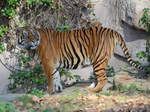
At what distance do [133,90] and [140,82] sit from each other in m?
1.45


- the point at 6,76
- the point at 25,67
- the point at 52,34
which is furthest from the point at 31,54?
the point at 6,76

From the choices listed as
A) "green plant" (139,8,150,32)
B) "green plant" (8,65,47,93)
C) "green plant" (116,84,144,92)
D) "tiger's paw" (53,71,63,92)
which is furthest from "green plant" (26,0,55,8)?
"green plant" (116,84,144,92)

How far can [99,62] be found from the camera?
769 centimetres

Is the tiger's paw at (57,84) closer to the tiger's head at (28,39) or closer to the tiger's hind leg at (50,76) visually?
the tiger's hind leg at (50,76)

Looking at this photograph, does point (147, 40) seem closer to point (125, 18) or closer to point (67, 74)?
point (125, 18)

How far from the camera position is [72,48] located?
8070mm

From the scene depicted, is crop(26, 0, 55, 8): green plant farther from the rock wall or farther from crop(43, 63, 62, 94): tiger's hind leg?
crop(43, 63, 62, 94): tiger's hind leg

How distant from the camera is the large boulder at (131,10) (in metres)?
9.85

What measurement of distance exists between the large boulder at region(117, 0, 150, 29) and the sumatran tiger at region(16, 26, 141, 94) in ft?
7.30

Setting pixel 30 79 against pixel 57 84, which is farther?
pixel 30 79

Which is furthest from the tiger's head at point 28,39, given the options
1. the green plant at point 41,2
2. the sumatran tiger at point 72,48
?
the green plant at point 41,2

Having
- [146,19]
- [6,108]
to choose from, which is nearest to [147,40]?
[146,19]

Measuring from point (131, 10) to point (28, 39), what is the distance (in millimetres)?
3661

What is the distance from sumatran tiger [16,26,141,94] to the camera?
25.4 feet
